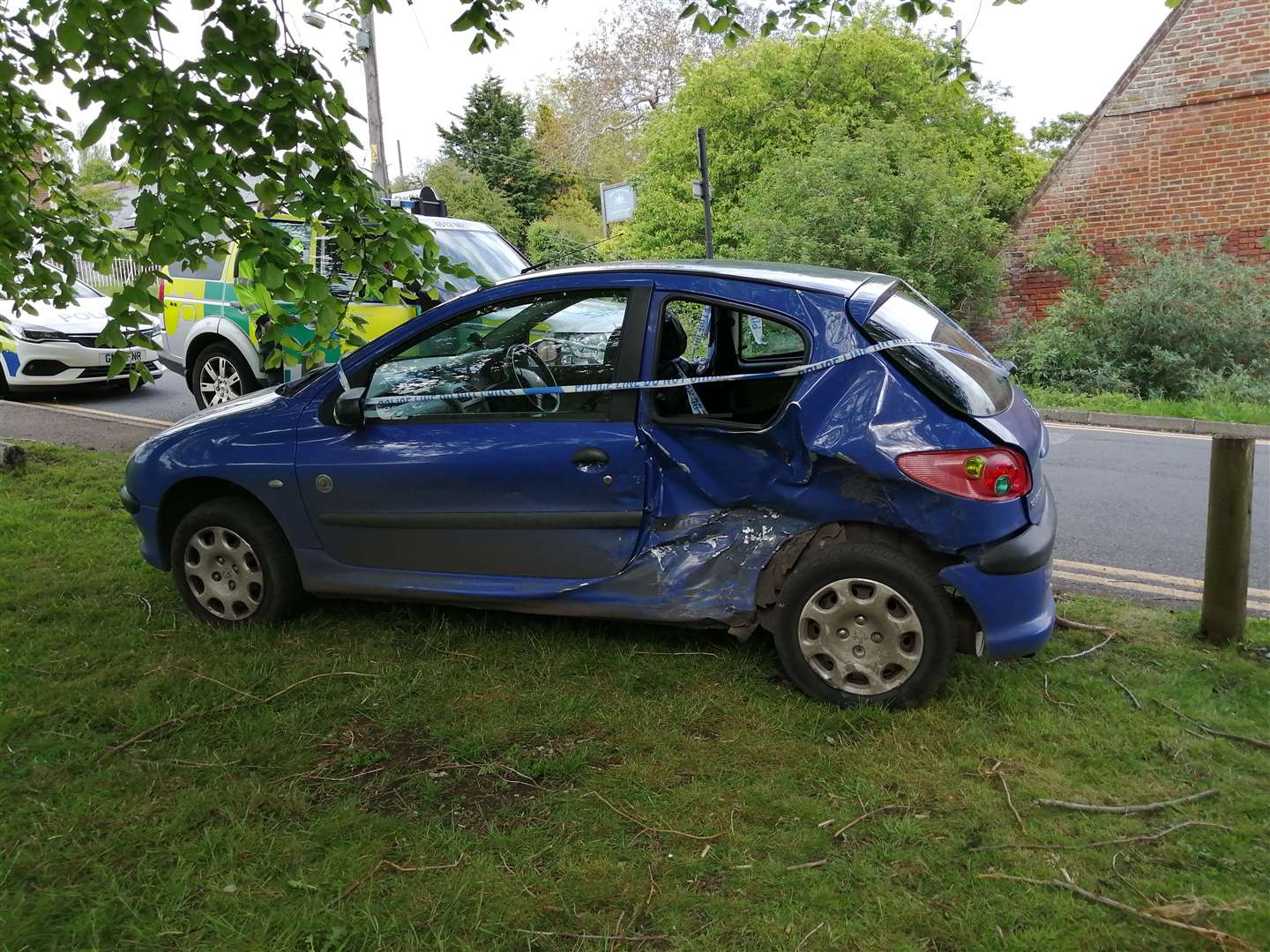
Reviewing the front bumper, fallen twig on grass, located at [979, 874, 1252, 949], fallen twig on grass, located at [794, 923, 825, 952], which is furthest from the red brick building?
fallen twig on grass, located at [794, 923, 825, 952]

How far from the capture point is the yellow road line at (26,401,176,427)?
10.2 meters

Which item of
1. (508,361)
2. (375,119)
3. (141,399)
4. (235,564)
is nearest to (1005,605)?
(508,361)

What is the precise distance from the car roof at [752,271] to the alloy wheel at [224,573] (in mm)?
1749

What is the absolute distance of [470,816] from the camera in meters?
3.07

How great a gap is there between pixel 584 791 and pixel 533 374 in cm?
174

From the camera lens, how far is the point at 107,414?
34.9 feet

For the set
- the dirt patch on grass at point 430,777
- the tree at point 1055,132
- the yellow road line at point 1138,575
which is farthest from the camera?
the tree at point 1055,132

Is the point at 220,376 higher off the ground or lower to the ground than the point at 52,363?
lower

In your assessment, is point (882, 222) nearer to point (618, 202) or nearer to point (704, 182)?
point (618, 202)

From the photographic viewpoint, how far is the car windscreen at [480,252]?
8602 mm

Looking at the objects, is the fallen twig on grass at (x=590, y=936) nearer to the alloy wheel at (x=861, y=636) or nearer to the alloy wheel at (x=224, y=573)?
the alloy wheel at (x=861, y=636)

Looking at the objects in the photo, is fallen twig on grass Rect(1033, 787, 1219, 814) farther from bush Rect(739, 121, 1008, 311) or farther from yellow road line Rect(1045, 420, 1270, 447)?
bush Rect(739, 121, 1008, 311)

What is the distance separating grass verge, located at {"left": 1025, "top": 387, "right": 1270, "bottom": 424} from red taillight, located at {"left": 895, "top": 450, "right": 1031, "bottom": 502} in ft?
28.6

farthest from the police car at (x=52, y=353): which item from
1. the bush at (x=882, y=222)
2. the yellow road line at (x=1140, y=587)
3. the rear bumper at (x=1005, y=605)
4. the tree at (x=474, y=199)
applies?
the tree at (x=474, y=199)
